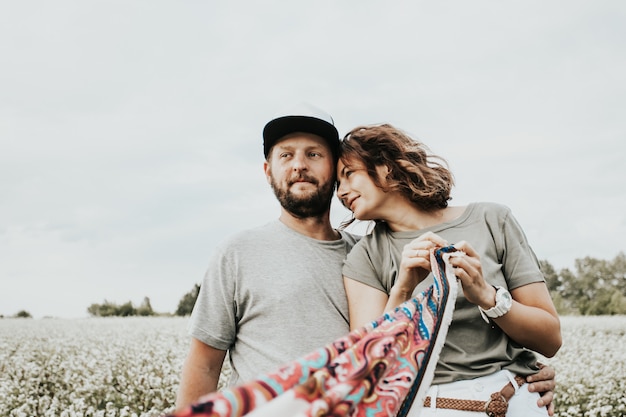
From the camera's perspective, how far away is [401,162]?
11.1 ft

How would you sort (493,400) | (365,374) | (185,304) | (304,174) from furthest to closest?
(185,304)
(304,174)
(493,400)
(365,374)

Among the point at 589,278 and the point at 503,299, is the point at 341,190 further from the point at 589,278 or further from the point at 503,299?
the point at 589,278

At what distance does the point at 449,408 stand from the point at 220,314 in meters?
1.41

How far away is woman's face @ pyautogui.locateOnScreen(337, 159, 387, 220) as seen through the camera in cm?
336

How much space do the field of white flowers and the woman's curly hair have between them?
553cm

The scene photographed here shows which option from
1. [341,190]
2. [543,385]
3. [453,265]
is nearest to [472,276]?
[453,265]

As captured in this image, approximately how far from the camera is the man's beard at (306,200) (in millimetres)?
3686

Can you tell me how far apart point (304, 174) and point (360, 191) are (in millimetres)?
426

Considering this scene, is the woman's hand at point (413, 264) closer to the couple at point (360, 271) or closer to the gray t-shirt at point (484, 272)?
the couple at point (360, 271)

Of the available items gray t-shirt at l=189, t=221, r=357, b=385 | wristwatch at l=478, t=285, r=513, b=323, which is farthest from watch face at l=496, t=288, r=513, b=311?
gray t-shirt at l=189, t=221, r=357, b=385

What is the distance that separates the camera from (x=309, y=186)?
145 inches

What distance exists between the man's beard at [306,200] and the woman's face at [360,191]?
0.52 feet

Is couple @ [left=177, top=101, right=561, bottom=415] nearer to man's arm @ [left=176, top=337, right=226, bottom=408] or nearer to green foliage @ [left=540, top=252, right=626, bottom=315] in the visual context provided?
man's arm @ [left=176, top=337, right=226, bottom=408]

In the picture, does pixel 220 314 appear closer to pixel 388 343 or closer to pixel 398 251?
pixel 398 251
